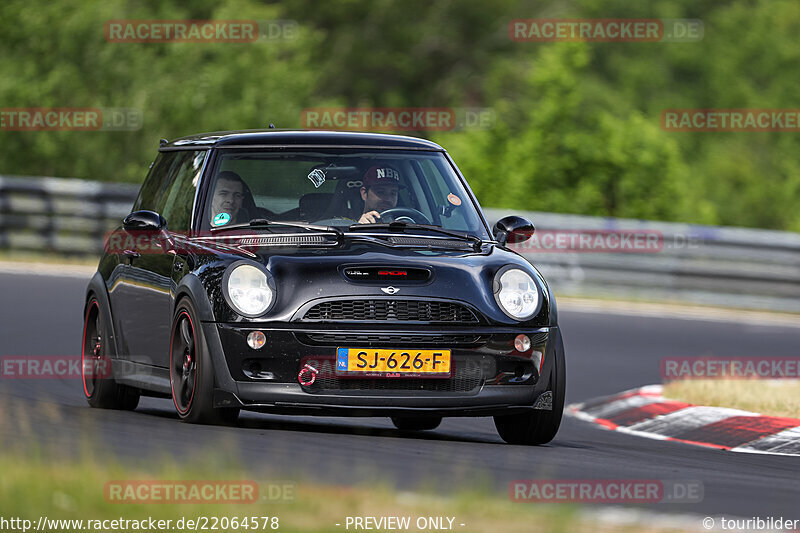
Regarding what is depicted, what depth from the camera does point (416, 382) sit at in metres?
8.68

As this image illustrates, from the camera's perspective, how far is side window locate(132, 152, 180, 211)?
10672 mm

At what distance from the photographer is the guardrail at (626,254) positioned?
21.7m

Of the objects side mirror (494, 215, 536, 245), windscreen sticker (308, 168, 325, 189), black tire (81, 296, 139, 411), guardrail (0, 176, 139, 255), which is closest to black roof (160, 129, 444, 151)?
windscreen sticker (308, 168, 325, 189)

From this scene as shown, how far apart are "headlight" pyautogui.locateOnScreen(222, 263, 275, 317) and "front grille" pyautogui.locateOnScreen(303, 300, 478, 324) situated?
8.6 inches

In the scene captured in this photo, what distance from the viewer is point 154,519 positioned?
5.69m

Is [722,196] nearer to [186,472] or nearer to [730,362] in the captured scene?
[730,362]

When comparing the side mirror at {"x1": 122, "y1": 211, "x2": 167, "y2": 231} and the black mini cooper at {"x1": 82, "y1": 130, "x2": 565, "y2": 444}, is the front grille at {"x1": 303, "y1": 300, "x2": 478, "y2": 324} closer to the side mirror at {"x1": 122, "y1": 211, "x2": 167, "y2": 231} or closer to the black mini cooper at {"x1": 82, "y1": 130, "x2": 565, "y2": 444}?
the black mini cooper at {"x1": 82, "y1": 130, "x2": 565, "y2": 444}

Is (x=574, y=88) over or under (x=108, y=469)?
over

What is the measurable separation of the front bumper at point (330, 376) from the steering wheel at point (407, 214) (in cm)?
124

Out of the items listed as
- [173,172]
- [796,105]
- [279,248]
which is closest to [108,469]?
[279,248]

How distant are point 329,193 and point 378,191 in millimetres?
287

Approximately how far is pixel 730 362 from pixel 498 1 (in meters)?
28.7

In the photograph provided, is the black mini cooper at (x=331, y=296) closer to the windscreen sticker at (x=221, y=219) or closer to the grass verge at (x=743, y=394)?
the windscreen sticker at (x=221, y=219)

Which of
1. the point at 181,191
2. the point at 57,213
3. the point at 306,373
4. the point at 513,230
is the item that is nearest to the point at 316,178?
the point at 181,191
